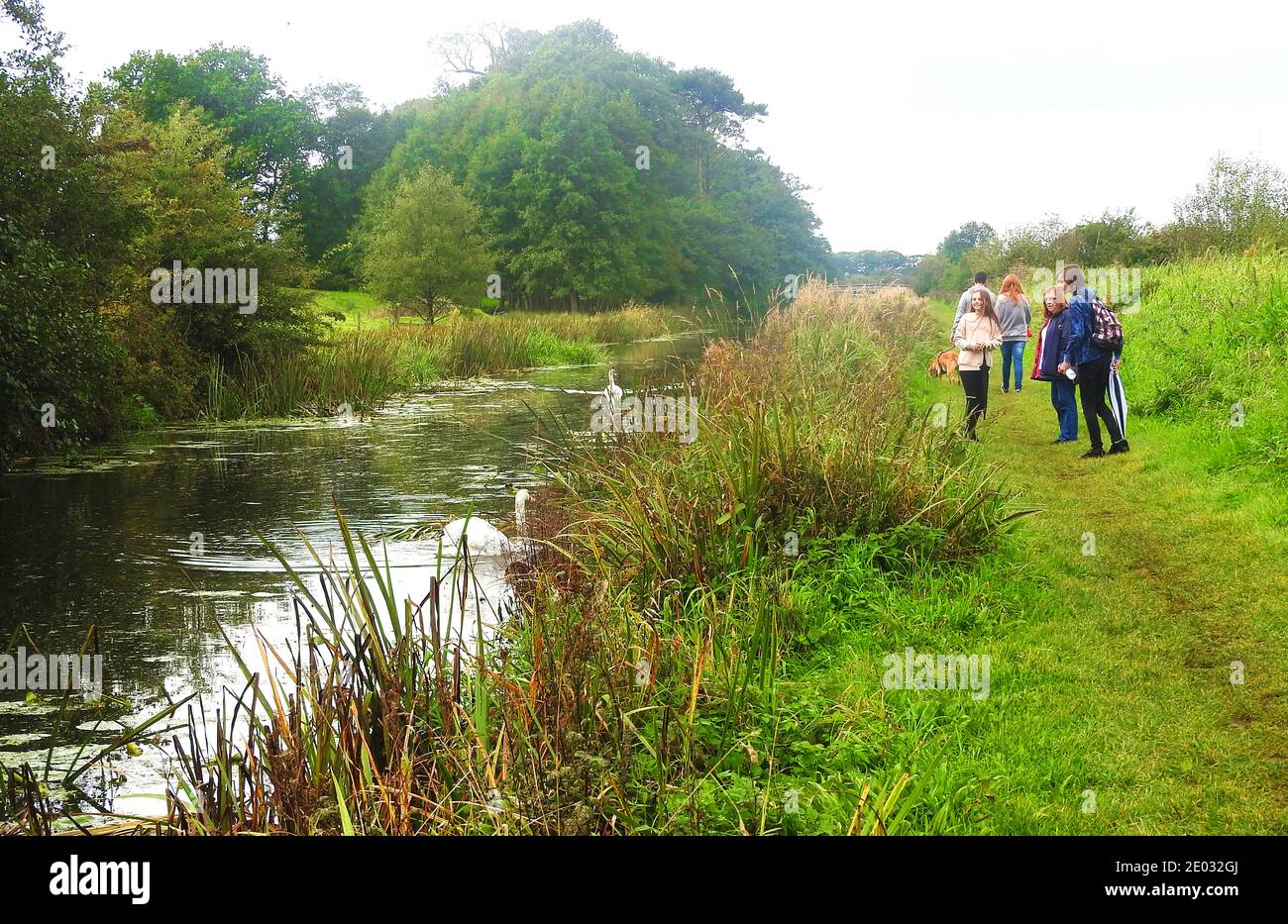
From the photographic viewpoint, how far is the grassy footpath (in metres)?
4.39

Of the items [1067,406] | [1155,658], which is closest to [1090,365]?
[1067,406]

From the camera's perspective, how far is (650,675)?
16.6 feet

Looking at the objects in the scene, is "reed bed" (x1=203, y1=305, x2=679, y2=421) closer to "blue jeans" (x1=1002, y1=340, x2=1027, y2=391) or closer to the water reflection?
the water reflection

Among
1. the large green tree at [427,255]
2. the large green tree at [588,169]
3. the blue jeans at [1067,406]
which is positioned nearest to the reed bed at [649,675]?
the blue jeans at [1067,406]

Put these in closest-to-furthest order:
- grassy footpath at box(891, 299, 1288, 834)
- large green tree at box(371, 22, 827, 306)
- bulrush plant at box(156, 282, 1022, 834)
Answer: bulrush plant at box(156, 282, 1022, 834)
grassy footpath at box(891, 299, 1288, 834)
large green tree at box(371, 22, 827, 306)

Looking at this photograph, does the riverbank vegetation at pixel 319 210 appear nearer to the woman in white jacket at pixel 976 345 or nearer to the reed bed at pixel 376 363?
the reed bed at pixel 376 363

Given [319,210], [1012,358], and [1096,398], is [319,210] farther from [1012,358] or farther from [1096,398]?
[1096,398]

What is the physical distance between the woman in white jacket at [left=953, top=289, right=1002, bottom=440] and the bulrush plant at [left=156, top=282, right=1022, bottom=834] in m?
3.18

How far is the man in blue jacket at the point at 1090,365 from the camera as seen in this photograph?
436 inches

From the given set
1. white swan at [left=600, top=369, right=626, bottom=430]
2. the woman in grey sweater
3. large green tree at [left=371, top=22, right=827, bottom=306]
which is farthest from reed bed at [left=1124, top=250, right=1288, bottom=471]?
large green tree at [left=371, top=22, right=827, bottom=306]

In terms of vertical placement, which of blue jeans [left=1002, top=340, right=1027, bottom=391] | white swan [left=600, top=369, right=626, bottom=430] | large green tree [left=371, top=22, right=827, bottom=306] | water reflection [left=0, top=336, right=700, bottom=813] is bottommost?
water reflection [left=0, top=336, right=700, bottom=813]
